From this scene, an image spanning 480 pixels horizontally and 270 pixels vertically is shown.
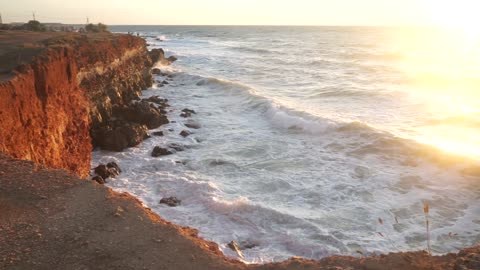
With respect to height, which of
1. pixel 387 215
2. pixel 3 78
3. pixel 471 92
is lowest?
pixel 387 215

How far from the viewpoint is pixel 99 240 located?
17.0 ft

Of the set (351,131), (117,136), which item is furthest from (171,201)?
(351,131)

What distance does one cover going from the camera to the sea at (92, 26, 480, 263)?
9586mm

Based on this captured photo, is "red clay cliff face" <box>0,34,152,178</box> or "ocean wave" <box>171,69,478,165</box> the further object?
"ocean wave" <box>171,69,478,165</box>

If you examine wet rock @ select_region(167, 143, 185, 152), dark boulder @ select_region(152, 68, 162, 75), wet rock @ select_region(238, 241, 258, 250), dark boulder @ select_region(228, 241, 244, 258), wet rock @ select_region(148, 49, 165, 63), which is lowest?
wet rock @ select_region(238, 241, 258, 250)

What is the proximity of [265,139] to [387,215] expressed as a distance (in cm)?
795

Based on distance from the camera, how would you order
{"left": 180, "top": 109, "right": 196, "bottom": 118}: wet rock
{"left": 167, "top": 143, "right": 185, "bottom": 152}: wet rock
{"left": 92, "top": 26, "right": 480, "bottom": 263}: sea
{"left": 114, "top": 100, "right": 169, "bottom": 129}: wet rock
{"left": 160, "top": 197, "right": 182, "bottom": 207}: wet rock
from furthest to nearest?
{"left": 180, "top": 109, "right": 196, "bottom": 118}: wet rock
{"left": 114, "top": 100, "right": 169, "bottom": 129}: wet rock
{"left": 167, "top": 143, "right": 185, "bottom": 152}: wet rock
{"left": 160, "top": 197, "right": 182, "bottom": 207}: wet rock
{"left": 92, "top": 26, "right": 480, "bottom": 263}: sea

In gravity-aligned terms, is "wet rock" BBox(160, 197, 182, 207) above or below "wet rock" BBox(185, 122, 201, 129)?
below

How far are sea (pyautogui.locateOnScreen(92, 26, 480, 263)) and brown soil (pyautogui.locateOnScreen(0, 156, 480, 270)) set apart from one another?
1.03 metres

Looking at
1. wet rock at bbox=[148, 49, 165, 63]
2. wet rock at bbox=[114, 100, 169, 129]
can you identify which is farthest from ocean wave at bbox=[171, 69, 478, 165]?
wet rock at bbox=[148, 49, 165, 63]

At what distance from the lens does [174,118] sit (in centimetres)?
2148

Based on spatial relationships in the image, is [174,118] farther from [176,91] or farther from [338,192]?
[338,192]

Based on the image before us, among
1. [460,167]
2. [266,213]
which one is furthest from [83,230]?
[460,167]

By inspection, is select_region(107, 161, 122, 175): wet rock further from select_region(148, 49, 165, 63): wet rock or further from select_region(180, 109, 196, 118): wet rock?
select_region(148, 49, 165, 63): wet rock
